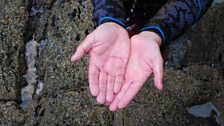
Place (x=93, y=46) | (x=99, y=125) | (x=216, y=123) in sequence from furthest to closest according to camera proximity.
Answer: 1. (x=216, y=123)
2. (x=99, y=125)
3. (x=93, y=46)

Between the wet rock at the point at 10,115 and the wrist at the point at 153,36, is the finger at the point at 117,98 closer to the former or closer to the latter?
the wrist at the point at 153,36

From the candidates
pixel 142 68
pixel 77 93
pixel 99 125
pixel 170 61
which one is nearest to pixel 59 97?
pixel 77 93

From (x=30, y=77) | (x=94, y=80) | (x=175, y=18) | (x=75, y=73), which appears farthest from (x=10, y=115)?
(x=175, y=18)

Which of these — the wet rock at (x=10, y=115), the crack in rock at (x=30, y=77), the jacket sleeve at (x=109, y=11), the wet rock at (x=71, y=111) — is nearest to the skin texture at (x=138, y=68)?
the jacket sleeve at (x=109, y=11)

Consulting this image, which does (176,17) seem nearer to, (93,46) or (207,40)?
(93,46)

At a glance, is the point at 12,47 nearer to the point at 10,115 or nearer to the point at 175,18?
the point at 10,115

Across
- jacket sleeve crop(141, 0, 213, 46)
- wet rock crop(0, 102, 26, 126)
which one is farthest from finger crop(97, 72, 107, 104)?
wet rock crop(0, 102, 26, 126)

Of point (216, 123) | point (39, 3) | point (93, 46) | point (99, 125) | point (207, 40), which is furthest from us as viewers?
point (39, 3)
